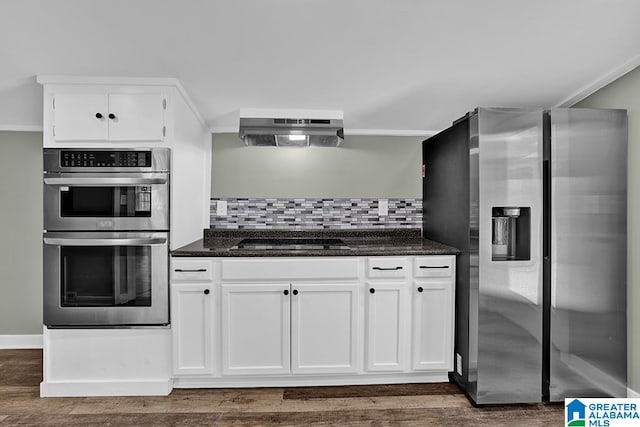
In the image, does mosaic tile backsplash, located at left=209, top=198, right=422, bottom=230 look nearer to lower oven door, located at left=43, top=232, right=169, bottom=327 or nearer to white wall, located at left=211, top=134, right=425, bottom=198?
white wall, located at left=211, top=134, right=425, bottom=198

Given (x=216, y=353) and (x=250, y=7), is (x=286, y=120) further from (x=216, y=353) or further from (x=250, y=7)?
(x=216, y=353)

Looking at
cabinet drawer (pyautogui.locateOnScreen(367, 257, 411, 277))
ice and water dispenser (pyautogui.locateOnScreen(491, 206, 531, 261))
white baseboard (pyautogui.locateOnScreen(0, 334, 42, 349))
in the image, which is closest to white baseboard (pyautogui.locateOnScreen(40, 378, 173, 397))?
white baseboard (pyautogui.locateOnScreen(0, 334, 42, 349))

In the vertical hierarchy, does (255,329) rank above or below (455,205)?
below

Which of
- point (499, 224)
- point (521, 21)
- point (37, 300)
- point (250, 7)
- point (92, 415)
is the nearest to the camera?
point (250, 7)

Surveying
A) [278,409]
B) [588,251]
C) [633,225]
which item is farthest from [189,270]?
[633,225]

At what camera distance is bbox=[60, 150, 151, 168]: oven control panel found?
2.16m

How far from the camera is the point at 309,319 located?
2264mm

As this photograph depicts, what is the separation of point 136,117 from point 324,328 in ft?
5.93

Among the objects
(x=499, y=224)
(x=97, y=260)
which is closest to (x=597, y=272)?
(x=499, y=224)

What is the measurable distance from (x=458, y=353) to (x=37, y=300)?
3.35 m

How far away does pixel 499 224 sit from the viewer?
217 cm

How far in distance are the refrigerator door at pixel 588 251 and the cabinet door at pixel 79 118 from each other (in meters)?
2.77

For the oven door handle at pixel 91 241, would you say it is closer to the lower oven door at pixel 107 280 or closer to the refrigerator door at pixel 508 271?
the lower oven door at pixel 107 280

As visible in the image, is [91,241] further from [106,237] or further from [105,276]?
[105,276]
